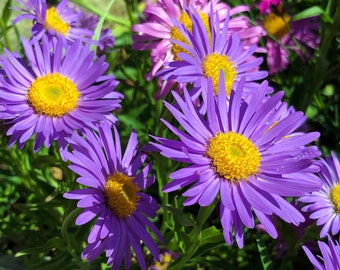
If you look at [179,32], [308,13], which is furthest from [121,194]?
[308,13]

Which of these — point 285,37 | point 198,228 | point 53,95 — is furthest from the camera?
point 285,37

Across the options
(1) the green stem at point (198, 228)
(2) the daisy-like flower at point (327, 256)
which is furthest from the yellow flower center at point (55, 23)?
(2) the daisy-like flower at point (327, 256)

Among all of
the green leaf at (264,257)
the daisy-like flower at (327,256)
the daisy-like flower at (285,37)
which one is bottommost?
the green leaf at (264,257)

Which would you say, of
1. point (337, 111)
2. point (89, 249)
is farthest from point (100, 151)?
point (337, 111)

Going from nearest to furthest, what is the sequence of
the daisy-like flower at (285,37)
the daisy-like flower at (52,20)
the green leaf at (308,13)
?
the daisy-like flower at (52,20) → the green leaf at (308,13) → the daisy-like flower at (285,37)

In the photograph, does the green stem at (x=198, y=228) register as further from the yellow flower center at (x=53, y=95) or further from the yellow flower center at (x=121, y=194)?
the yellow flower center at (x=53, y=95)

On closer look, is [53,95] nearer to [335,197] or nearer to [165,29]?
[165,29]
